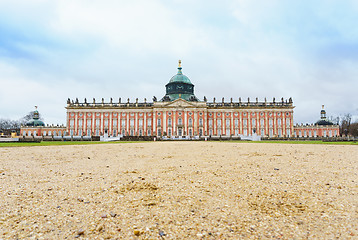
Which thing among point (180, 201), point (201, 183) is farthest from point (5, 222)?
point (201, 183)

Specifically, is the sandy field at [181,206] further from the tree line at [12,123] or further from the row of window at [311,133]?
the tree line at [12,123]

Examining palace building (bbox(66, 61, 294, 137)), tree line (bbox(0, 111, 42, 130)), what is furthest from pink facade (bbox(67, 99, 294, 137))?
tree line (bbox(0, 111, 42, 130))

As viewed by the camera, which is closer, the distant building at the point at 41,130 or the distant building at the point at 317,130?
the distant building at the point at 317,130

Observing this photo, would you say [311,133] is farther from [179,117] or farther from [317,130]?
[179,117]

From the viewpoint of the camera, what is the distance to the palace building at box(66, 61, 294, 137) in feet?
222

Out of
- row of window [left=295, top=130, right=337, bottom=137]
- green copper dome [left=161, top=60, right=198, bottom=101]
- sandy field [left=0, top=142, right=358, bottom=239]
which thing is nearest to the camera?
sandy field [left=0, top=142, right=358, bottom=239]

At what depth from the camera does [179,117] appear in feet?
221

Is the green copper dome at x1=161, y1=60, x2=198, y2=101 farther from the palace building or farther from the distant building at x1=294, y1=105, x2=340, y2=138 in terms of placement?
the distant building at x1=294, y1=105, x2=340, y2=138

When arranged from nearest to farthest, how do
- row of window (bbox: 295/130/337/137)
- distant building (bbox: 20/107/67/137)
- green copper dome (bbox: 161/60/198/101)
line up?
1. row of window (bbox: 295/130/337/137)
2. green copper dome (bbox: 161/60/198/101)
3. distant building (bbox: 20/107/67/137)

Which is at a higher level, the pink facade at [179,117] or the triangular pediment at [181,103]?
the triangular pediment at [181,103]

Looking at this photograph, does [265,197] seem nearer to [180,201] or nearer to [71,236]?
[180,201]

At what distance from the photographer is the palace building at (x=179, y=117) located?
2662 inches

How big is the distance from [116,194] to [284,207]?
3.43 m

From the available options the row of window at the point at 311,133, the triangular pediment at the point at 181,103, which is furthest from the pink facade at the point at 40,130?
the row of window at the point at 311,133
